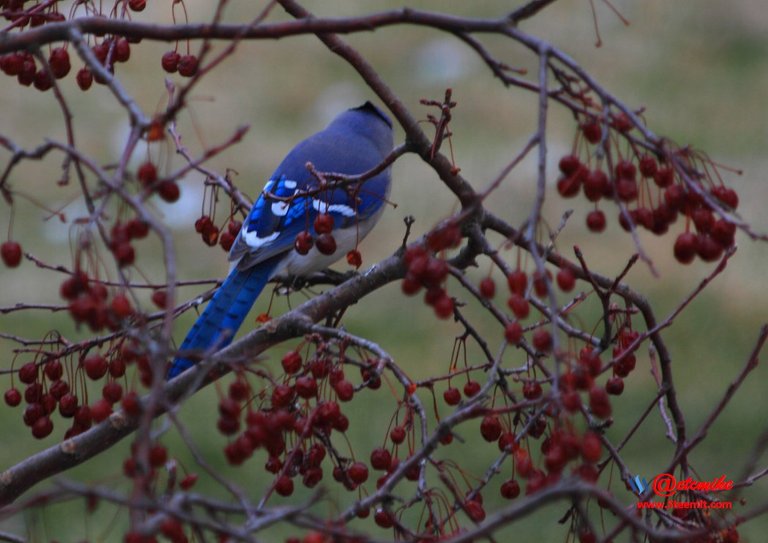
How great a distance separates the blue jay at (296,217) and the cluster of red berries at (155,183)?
90 centimetres

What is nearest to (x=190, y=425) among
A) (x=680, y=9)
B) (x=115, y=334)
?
(x=115, y=334)

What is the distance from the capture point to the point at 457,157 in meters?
7.76

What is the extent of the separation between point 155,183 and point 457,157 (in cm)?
651

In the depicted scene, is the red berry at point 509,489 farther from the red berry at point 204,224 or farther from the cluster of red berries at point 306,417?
the red berry at point 204,224

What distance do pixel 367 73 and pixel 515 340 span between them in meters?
0.85

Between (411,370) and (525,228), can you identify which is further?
(411,370)

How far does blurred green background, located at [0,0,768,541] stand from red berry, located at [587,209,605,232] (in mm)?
2034

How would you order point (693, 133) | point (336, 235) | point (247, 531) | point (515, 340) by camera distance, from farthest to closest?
point (693, 133)
point (336, 235)
point (515, 340)
point (247, 531)

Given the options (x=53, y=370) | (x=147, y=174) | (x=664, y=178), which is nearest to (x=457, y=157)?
(x=53, y=370)

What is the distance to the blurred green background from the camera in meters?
5.00

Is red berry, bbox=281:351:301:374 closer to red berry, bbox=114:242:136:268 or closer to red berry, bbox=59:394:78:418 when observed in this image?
red berry, bbox=59:394:78:418

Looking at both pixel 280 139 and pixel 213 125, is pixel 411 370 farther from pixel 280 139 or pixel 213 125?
pixel 213 125

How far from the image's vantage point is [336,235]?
3561 mm

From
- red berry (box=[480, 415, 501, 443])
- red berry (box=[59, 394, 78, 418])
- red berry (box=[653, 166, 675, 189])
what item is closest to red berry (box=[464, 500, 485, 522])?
red berry (box=[480, 415, 501, 443])
